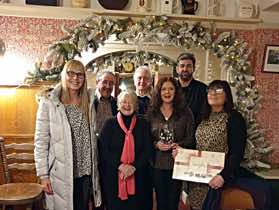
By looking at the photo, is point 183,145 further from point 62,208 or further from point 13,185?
point 13,185

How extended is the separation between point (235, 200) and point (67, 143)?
141 cm

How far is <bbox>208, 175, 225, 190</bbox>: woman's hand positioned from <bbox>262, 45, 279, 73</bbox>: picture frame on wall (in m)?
1.78

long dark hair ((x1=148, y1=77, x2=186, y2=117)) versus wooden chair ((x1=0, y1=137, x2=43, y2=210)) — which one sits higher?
long dark hair ((x1=148, y1=77, x2=186, y2=117))

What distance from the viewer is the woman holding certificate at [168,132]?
7.68 ft

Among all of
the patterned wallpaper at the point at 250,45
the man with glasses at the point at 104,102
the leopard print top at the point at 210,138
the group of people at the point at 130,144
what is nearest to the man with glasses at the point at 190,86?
the group of people at the point at 130,144

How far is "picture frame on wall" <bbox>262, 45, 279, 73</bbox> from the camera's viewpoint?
11.8 feet

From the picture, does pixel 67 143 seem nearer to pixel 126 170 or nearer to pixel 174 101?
pixel 126 170

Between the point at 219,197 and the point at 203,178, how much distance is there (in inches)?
7.6

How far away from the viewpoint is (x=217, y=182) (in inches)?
89.4

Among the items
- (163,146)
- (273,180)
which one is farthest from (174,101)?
(273,180)

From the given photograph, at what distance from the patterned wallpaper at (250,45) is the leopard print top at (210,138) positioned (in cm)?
151

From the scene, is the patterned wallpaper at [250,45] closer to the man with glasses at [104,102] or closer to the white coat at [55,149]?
the man with glasses at [104,102]

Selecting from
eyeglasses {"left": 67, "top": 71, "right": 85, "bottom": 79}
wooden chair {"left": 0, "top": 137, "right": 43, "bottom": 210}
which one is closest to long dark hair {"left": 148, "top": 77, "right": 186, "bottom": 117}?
eyeglasses {"left": 67, "top": 71, "right": 85, "bottom": 79}

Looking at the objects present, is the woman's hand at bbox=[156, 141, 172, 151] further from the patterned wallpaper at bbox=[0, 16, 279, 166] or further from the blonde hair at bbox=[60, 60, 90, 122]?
the patterned wallpaper at bbox=[0, 16, 279, 166]
